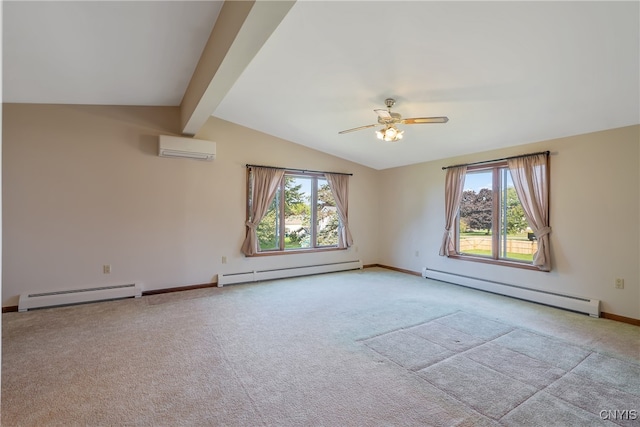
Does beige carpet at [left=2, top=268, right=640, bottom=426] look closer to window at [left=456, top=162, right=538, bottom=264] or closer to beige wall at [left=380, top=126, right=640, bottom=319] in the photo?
beige wall at [left=380, top=126, right=640, bottom=319]

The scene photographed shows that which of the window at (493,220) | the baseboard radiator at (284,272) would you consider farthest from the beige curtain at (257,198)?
the window at (493,220)

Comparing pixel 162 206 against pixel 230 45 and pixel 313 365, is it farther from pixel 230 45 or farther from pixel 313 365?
pixel 313 365

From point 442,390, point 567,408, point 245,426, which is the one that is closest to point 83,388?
point 245,426

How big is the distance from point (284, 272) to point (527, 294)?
12.4ft

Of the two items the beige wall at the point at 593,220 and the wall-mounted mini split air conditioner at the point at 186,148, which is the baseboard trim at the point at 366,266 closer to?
the beige wall at the point at 593,220

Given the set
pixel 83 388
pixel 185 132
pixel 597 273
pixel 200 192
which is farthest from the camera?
pixel 200 192

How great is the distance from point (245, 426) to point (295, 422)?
1.09 ft

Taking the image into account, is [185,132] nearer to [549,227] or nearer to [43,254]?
[43,254]

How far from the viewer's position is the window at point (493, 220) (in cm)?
507

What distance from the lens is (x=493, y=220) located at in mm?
5367

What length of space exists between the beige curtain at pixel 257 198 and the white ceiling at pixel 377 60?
1250mm

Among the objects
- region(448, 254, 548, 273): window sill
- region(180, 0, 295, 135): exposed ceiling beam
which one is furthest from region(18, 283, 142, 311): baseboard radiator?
region(448, 254, 548, 273): window sill

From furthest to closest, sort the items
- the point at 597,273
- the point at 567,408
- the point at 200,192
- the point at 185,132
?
the point at 200,192 < the point at 185,132 < the point at 597,273 < the point at 567,408

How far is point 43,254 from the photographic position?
14.3 feet
